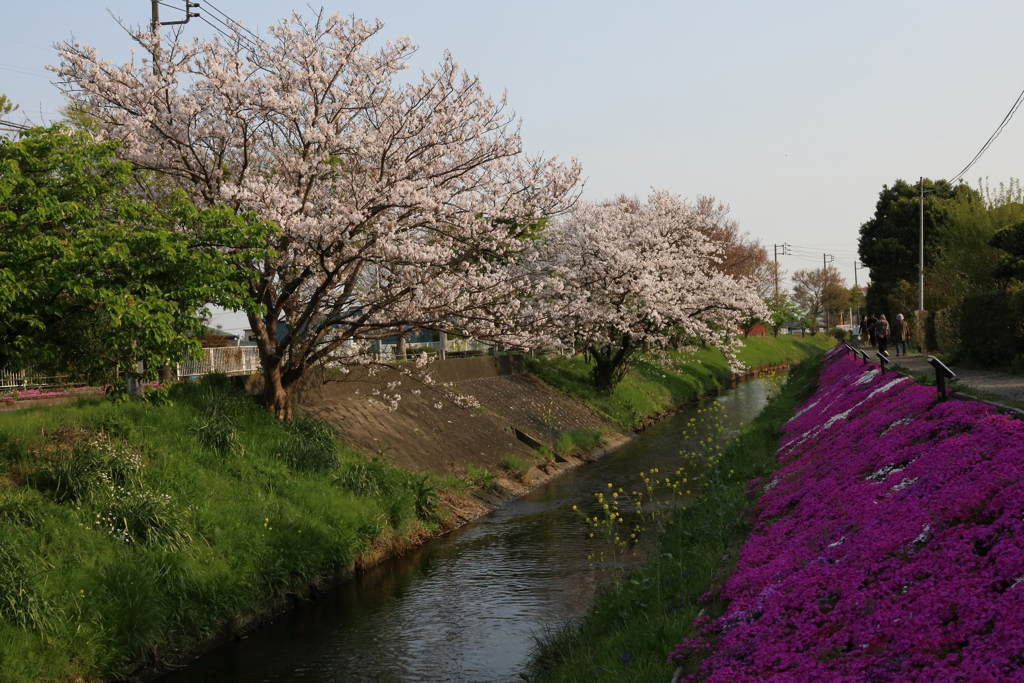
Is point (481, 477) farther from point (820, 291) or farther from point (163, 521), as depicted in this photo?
point (820, 291)

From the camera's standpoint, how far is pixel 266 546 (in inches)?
568

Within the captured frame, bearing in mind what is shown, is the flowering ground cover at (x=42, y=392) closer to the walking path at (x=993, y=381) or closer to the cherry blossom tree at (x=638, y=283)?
the cherry blossom tree at (x=638, y=283)

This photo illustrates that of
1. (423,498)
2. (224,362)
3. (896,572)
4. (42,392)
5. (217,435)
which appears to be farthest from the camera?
(224,362)

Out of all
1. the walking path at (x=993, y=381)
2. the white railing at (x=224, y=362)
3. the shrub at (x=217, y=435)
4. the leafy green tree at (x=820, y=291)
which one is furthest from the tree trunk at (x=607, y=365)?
the leafy green tree at (x=820, y=291)

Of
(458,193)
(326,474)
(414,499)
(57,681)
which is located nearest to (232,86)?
(458,193)

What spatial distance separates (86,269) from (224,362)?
14438mm

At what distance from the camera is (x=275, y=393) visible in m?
20.2

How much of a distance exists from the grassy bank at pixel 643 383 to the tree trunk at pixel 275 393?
683 inches

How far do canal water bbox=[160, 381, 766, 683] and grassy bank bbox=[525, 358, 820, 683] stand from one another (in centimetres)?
101

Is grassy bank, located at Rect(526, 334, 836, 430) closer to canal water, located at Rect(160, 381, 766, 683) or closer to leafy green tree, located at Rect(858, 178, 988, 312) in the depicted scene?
leafy green tree, located at Rect(858, 178, 988, 312)

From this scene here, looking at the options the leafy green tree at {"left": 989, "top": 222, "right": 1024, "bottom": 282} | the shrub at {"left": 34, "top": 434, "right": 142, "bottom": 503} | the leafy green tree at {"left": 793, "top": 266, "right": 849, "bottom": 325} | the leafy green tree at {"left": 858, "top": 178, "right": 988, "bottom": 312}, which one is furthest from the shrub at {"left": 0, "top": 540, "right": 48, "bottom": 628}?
the leafy green tree at {"left": 793, "top": 266, "right": 849, "bottom": 325}

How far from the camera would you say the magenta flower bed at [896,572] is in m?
5.38

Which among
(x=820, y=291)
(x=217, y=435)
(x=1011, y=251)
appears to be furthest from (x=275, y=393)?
(x=820, y=291)

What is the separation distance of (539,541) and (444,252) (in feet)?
20.1
